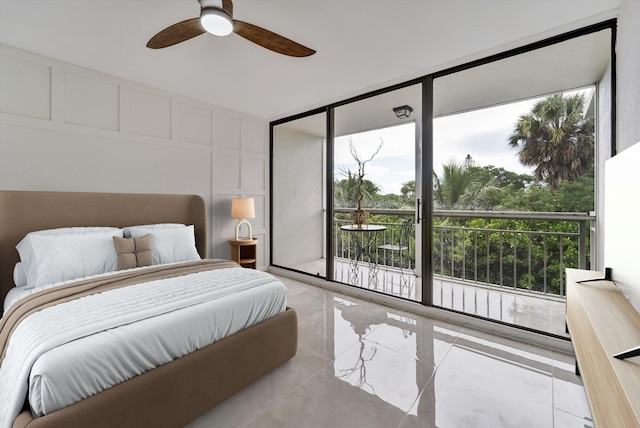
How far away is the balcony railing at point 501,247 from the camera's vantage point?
134 inches

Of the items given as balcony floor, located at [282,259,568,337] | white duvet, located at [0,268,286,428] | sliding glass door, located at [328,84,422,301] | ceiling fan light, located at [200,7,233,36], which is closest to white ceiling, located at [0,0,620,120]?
ceiling fan light, located at [200,7,233,36]

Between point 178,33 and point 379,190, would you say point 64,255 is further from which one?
point 379,190

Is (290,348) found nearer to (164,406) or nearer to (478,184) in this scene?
(164,406)

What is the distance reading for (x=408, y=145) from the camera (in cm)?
464

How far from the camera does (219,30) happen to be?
6.11ft

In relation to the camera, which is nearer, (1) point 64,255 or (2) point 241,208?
(1) point 64,255

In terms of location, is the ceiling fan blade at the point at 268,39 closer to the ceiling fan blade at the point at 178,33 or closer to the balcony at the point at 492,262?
the ceiling fan blade at the point at 178,33

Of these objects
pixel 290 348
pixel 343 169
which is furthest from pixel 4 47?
pixel 343 169

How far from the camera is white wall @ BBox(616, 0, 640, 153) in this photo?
174 centimetres

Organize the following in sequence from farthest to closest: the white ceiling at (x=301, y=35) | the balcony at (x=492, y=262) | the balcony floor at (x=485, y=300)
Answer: the balcony at (x=492, y=262), the balcony floor at (x=485, y=300), the white ceiling at (x=301, y=35)

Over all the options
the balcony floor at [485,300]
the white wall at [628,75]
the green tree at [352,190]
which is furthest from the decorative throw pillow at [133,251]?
the white wall at [628,75]

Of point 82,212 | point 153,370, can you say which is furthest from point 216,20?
point 82,212

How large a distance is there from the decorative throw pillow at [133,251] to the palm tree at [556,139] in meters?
4.29

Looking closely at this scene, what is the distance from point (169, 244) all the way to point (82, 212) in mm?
897
